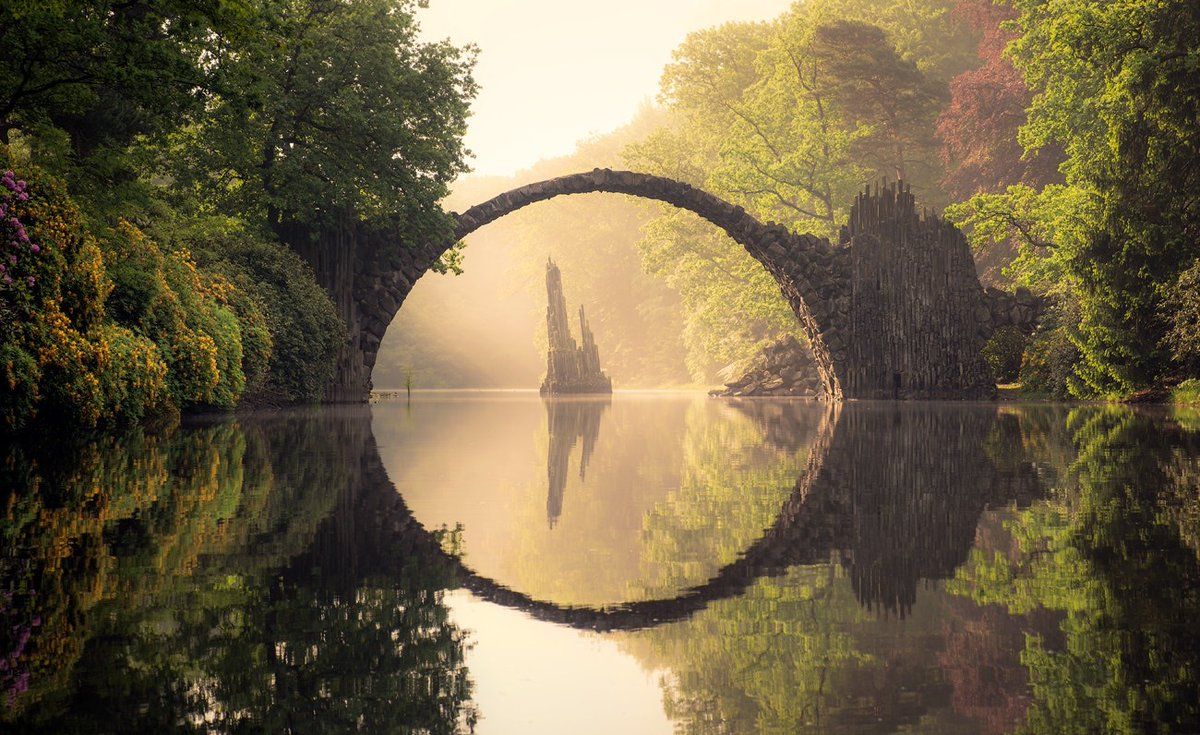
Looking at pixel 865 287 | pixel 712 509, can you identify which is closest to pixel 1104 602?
pixel 712 509

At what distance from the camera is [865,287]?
104 ft

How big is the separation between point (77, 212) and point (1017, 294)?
27820 mm

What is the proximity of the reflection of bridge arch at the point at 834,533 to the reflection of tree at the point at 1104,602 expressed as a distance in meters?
0.34

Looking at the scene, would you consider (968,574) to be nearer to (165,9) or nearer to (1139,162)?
(165,9)

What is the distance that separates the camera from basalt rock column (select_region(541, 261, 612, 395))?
5009 centimetres

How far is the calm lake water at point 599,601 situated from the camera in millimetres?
2939

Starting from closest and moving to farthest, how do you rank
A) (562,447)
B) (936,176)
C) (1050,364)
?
(562,447) < (1050,364) < (936,176)

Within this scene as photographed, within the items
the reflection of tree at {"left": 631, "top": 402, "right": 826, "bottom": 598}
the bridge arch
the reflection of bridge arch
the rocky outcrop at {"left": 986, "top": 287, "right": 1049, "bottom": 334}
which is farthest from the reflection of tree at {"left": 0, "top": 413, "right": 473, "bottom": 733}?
the rocky outcrop at {"left": 986, "top": 287, "right": 1049, "bottom": 334}

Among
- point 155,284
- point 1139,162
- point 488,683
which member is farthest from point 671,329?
point 488,683

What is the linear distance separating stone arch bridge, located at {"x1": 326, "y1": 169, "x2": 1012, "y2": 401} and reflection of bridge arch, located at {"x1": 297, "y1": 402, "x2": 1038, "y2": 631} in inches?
716

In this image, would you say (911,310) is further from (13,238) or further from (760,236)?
(13,238)

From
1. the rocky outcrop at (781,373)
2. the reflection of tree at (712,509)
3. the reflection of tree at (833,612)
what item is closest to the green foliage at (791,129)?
the rocky outcrop at (781,373)

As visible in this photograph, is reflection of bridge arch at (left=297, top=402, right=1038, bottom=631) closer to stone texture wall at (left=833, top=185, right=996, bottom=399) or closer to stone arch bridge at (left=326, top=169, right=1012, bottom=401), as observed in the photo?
stone arch bridge at (left=326, top=169, right=1012, bottom=401)

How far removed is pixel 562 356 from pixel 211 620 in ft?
153
